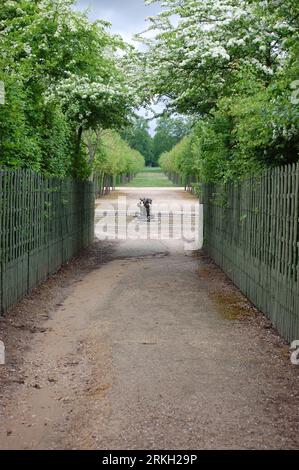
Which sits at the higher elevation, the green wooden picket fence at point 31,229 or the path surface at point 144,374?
the green wooden picket fence at point 31,229

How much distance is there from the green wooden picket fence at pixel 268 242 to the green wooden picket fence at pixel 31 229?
3.54 meters

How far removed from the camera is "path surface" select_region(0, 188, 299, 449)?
4570mm

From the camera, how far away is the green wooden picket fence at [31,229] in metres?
8.72

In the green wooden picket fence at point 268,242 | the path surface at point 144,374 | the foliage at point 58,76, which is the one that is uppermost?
the foliage at point 58,76

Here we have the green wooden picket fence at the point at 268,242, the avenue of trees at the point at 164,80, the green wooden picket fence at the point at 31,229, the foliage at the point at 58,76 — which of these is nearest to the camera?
the green wooden picket fence at the point at 268,242

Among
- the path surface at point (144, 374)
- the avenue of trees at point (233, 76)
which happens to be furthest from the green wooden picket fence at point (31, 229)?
the avenue of trees at point (233, 76)

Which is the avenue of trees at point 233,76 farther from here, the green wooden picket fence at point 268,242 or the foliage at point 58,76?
the foliage at point 58,76

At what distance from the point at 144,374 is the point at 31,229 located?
5.12 metres

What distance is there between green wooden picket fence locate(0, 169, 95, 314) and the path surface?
0.45 m

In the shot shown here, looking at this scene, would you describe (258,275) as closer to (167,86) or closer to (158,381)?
(158,381)

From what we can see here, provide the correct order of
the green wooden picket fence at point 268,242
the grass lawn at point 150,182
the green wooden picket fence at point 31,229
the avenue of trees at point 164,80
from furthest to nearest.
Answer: the grass lawn at point 150,182 < the avenue of trees at point 164,80 < the green wooden picket fence at point 31,229 < the green wooden picket fence at point 268,242

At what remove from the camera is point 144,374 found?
5.94 metres

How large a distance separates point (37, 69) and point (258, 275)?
703 cm
